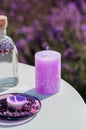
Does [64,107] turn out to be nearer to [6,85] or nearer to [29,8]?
[6,85]

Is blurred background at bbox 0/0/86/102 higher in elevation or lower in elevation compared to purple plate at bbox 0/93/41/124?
lower

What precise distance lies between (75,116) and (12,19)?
170 cm

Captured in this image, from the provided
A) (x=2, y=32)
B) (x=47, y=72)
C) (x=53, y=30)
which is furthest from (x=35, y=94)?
(x=53, y=30)

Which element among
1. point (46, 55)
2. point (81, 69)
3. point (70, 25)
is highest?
point (46, 55)

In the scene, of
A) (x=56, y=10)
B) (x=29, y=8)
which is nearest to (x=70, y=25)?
(x=56, y=10)

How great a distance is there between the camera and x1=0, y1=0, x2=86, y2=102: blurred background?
98.0 inches

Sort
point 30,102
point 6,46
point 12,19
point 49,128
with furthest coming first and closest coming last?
1. point 12,19
2. point 6,46
3. point 30,102
4. point 49,128

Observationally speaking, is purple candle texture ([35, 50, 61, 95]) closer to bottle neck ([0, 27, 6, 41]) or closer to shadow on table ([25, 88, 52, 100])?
shadow on table ([25, 88, 52, 100])

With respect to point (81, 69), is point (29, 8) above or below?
above

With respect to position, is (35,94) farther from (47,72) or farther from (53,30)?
(53,30)

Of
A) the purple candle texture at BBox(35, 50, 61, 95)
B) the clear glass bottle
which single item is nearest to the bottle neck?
the clear glass bottle

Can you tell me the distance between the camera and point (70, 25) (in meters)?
2.68

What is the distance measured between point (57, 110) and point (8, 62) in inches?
11.3

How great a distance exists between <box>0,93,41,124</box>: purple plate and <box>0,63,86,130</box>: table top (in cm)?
2
